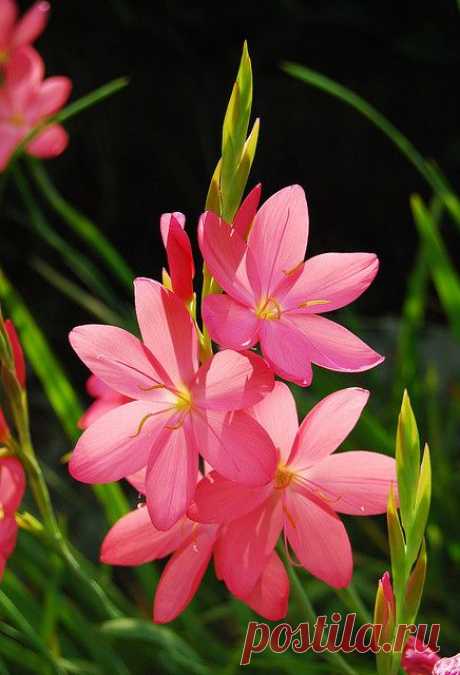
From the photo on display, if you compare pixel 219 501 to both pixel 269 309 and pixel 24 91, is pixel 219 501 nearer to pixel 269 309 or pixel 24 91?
pixel 269 309

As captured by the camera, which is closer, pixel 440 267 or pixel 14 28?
pixel 440 267

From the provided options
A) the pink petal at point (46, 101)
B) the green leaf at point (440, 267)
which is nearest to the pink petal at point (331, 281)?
the green leaf at point (440, 267)

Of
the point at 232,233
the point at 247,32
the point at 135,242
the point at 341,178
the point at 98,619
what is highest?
the point at 247,32

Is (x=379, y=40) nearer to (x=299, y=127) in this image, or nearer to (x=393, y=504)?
(x=299, y=127)

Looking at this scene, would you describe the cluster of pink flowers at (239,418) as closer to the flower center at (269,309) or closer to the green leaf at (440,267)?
the flower center at (269,309)

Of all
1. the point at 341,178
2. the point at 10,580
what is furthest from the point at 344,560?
the point at 341,178

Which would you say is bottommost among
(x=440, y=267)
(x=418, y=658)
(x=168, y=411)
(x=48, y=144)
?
(x=418, y=658)

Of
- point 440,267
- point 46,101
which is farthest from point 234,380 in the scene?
point 46,101
